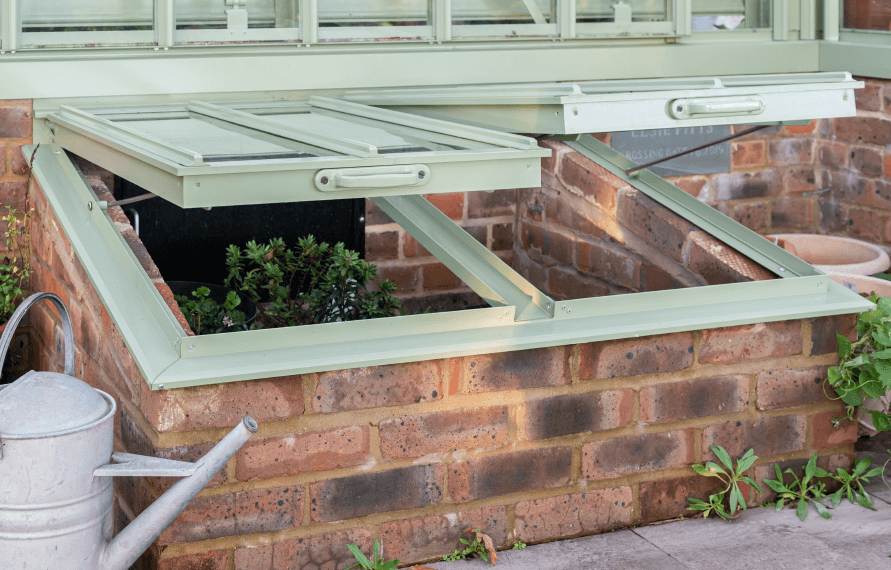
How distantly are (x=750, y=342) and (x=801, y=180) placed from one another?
2363 millimetres

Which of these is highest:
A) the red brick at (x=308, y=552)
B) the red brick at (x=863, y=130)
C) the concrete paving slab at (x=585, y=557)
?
Result: the red brick at (x=863, y=130)

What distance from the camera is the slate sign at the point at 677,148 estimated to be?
512cm

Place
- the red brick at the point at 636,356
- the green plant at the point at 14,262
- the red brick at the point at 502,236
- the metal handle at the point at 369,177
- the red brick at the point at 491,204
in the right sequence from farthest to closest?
the red brick at the point at 502,236 < the red brick at the point at 491,204 < the green plant at the point at 14,262 < the red brick at the point at 636,356 < the metal handle at the point at 369,177

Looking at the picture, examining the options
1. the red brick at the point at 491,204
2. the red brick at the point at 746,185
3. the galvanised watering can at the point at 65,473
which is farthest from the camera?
the red brick at the point at 746,185

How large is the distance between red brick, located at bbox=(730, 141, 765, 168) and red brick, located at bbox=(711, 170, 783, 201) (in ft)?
0.16

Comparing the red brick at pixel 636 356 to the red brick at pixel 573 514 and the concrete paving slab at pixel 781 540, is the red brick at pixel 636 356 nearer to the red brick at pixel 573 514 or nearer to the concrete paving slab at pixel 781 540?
the red brick at pixel 573 514

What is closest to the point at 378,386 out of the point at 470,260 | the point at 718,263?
the point at 470,260

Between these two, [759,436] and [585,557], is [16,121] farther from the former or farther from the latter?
[759,436]

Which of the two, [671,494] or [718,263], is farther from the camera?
[718,263]

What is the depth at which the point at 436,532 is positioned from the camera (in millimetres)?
3088

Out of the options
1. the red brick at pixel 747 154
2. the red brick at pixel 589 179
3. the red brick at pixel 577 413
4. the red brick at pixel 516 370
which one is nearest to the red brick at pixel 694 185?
the red brick at pixel 747 154

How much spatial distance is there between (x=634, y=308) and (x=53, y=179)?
6.06 ft

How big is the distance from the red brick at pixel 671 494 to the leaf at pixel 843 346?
539 mm

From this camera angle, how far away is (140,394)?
111 inches
